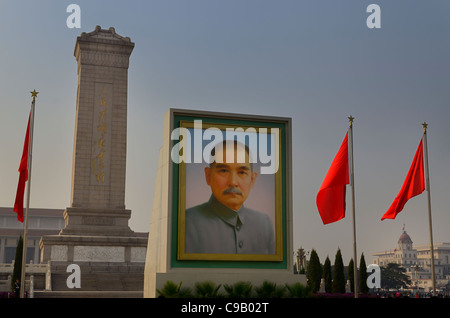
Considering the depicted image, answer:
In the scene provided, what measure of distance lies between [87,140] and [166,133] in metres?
24.7

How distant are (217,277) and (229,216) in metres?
1.59

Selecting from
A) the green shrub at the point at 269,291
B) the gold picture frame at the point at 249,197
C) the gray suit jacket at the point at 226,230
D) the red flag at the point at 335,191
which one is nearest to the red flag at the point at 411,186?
the red flag at the point at 335,191

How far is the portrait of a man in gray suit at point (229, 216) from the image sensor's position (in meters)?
15.2

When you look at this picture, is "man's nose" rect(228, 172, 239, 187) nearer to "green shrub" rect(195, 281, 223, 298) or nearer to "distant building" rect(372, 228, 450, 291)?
"green shrub" rect(195, 281, 223, 298)

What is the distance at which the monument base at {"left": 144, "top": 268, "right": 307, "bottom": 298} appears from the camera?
1455cm

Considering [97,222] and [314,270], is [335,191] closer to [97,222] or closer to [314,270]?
[314,270]

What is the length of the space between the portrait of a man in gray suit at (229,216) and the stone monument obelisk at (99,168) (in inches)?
893

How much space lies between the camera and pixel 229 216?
15.5 metres

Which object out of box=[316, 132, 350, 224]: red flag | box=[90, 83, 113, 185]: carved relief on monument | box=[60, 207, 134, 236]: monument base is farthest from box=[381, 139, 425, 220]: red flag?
box=[90, 83, 113, 185]: carved relief on monument

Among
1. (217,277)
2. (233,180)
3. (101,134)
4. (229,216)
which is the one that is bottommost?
(217,277)

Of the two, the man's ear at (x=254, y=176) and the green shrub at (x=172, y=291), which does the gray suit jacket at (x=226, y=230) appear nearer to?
the man's ear at (x=254, y=176)

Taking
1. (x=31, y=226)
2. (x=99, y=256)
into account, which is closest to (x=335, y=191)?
A: (x=99, y=256)


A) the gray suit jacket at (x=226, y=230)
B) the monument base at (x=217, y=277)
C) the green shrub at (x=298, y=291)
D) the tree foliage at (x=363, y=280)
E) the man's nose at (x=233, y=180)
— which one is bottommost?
the tree foliage at (x=363, y=280)

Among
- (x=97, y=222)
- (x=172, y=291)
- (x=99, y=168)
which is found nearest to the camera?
(x=172, y=291)
